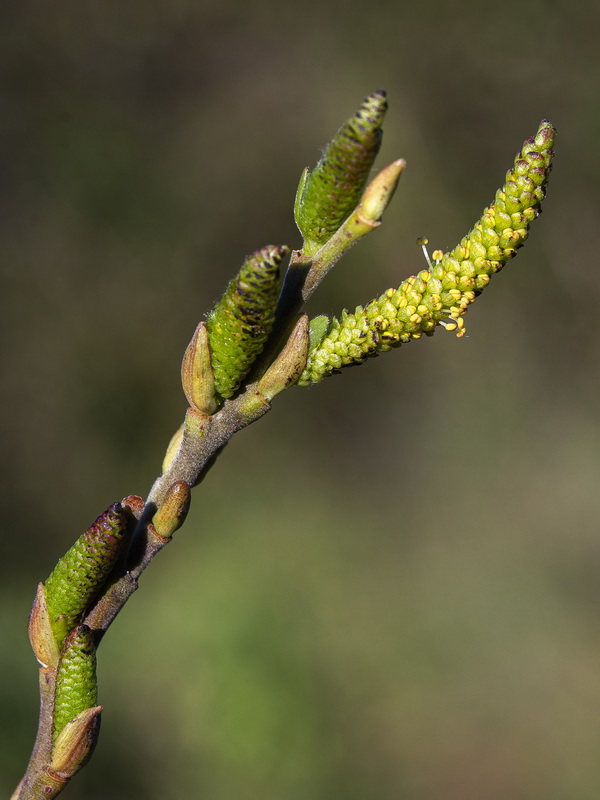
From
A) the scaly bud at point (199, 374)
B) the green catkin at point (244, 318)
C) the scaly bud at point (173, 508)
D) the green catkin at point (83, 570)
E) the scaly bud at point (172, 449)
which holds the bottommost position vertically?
the green catkin at point (83, 570)

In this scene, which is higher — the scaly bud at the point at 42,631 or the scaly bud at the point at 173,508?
the scaly bud at the point at 173,508

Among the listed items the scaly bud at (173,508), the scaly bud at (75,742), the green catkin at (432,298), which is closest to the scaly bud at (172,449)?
the scaly bud at (173,508)

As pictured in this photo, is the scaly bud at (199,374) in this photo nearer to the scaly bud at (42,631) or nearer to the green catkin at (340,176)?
the green catkin at (340,176)

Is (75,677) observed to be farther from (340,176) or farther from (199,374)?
(340,176)

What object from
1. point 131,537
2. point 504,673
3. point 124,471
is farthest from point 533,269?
→ point 131,537

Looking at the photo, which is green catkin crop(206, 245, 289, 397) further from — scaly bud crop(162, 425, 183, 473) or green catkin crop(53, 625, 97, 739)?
green catkin crop(53, 625, 97, 739)

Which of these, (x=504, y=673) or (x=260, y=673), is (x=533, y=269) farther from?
(x=260, y=673)
